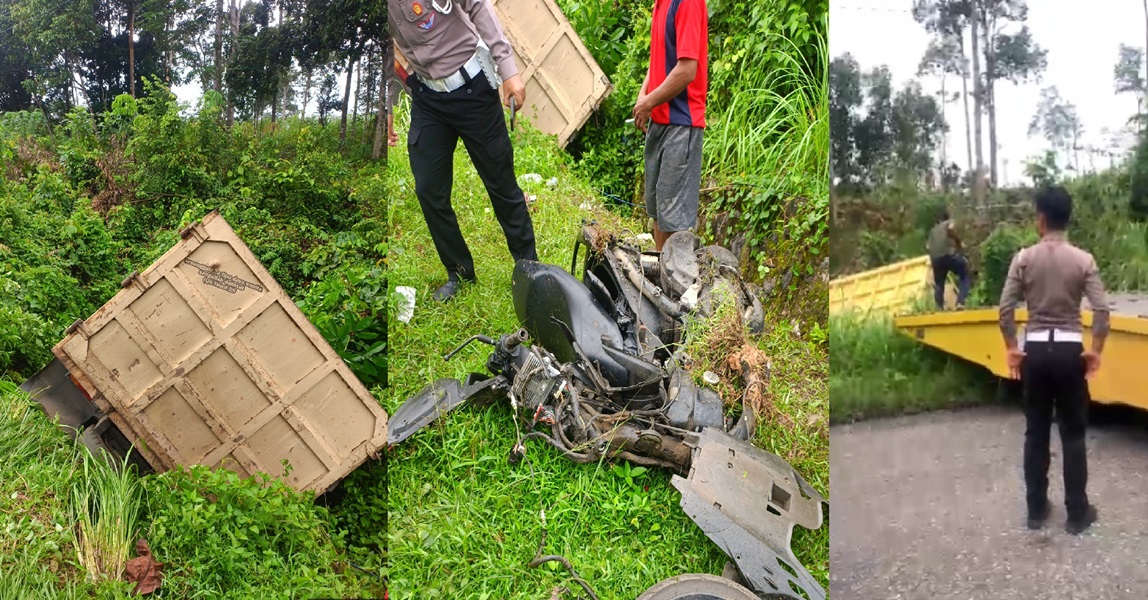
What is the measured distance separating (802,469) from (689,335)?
499 millimetres

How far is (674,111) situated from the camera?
241 cm

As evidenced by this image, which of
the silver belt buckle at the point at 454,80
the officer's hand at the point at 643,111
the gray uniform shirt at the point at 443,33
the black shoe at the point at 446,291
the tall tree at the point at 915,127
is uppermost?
the gray uniform shirt at the point at 443,33

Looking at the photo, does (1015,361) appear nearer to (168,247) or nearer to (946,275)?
(946,275)

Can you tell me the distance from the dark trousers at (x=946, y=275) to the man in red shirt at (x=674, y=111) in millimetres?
1453

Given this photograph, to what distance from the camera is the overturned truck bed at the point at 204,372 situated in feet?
5.25

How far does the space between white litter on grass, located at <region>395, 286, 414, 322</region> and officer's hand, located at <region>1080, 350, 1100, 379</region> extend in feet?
4.54

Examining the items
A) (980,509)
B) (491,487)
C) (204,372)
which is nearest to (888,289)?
(980,509)

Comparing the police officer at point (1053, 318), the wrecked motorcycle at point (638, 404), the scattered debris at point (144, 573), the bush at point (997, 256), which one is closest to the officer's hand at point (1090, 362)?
the police officer at point (1053, 318)

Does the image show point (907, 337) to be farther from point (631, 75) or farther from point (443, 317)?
point (631, 75)

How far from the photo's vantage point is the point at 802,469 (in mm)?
2264

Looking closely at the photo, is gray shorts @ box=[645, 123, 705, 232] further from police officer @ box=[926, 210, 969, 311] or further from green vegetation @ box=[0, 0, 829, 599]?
police officer @ box=[926, 210, 969, 311]

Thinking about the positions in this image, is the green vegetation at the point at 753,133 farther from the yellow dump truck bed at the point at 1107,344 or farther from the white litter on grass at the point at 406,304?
the yellow dump truck bed at the point at 1107,344

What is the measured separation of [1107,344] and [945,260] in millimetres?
176

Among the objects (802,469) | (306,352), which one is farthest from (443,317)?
(802,469)
